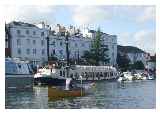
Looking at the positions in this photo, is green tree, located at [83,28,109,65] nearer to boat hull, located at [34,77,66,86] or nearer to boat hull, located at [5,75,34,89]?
boat hull, located at [34,77,66,86]

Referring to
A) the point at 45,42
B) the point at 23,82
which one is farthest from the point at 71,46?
the point at 23,82

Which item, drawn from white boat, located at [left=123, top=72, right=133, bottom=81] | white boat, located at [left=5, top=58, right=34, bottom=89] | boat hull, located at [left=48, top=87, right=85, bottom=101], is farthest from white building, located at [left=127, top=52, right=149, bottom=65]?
white boat, located at [left=5, top=58, right=34, bottom=89]

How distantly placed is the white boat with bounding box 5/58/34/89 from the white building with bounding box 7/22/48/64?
0.06m

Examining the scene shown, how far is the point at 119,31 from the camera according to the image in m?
5.14

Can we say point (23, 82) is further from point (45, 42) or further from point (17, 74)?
point (45, 42)

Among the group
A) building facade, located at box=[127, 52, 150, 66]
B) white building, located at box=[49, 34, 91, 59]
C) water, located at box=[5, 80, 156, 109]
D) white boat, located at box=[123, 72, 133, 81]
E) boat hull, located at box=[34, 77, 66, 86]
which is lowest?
water, located at box=[5, 80, 156, 109]

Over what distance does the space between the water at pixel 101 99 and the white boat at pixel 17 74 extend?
7 centimetres

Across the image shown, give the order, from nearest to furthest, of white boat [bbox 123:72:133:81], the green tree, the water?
the water < the green tree < white boat [bbox 123:72:133:81]

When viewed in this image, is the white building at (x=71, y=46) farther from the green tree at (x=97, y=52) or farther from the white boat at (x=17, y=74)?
the white boat at (x=17, y=74)

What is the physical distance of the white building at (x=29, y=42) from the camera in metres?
5.12

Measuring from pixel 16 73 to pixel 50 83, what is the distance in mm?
347

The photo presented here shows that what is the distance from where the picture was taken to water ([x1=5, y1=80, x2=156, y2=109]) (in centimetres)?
505

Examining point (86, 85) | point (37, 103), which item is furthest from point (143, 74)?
point (37, 103)
